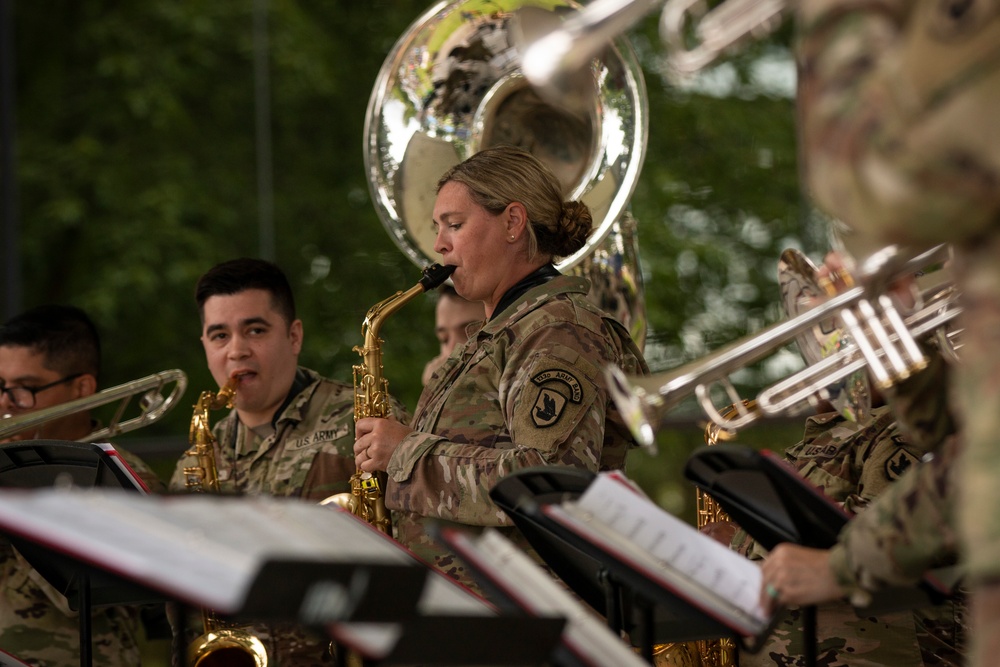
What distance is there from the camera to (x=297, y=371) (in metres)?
4.39

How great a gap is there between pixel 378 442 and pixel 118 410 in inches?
66.4

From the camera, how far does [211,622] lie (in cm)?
405

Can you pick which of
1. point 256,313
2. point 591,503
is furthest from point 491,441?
point 256,313

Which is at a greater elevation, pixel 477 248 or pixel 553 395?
pixel 477 248

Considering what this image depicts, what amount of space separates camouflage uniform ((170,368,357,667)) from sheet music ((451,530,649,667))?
2.10 metres

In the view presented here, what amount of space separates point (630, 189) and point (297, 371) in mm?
1241

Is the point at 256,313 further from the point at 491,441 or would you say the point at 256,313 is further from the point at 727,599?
the point at 727,599

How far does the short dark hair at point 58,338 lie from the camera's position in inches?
178

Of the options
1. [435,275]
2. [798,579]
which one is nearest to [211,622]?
[435,275]

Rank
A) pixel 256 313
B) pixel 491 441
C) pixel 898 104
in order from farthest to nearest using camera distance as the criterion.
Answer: pixel 256 313, pixel 491 441, pixel 898 104

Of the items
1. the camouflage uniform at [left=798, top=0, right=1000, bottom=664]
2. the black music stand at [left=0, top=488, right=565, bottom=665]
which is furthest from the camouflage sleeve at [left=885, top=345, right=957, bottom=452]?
the black music stand at [left=0, top=488, right=565, bottom=665]

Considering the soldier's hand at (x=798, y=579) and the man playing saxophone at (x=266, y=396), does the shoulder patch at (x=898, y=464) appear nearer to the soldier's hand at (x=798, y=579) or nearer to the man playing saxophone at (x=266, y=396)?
the soldier's hand at (x=798, y=579)

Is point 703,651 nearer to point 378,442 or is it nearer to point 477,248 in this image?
point 378,442

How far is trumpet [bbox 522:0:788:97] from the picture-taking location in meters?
1.76
